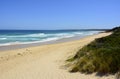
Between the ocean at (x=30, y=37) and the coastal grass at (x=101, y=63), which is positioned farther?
the ocean at (x=30, y=37)

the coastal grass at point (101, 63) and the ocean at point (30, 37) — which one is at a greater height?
the coastal grass at point (101, 63)

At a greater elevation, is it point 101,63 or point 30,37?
point 101,63

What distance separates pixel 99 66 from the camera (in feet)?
28.7

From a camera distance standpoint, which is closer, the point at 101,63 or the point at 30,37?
the point at 101,63

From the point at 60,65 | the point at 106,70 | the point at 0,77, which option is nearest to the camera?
the point at 106,70

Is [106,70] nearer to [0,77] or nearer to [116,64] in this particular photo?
[116,64]

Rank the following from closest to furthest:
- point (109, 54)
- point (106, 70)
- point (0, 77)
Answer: point (106, 70) → point (109, 54) → point (0, 77)

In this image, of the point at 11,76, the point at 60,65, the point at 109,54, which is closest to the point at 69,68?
the point at 60,65

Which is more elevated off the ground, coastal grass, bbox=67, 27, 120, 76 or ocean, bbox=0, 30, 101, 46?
coastal grass, bbox=67, 27, 120, 76

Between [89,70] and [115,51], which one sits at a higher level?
[115,51]

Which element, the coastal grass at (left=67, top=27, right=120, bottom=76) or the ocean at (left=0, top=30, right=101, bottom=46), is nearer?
the coastal grass at (left=67, top=27, right=120, bottom=76)

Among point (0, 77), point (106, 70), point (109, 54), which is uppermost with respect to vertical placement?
point (109, 54)

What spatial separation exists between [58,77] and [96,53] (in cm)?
210

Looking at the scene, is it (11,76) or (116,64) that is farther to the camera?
(11,76)
